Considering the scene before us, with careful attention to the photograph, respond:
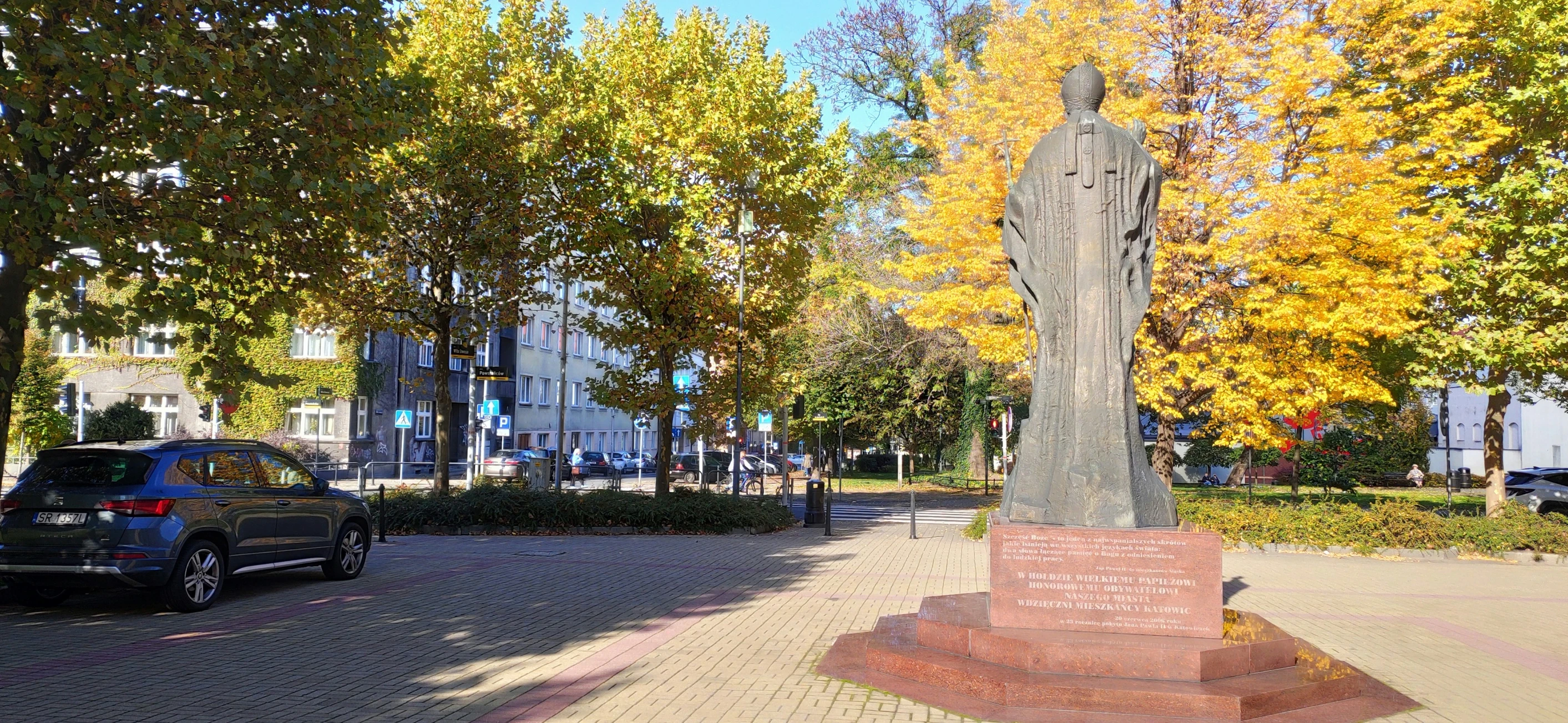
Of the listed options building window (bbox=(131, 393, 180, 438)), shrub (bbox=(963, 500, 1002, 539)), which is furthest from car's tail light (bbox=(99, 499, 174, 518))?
building window (bbox=(131, 393, 180, 438))

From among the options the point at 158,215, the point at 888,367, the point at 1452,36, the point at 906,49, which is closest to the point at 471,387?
the point at 888,367

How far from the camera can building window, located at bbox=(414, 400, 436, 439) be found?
45.8m

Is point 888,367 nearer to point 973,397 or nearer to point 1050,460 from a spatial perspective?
point 973,397

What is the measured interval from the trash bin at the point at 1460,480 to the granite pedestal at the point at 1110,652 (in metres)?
33.9

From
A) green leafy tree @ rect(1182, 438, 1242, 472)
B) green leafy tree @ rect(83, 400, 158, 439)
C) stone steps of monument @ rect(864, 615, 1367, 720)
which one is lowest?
stone steps of monument @ rect(864, 615, 1367, 720)

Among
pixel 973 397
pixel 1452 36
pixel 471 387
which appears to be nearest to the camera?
pixel 1452 36

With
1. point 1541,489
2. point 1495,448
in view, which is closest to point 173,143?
point 1495,448

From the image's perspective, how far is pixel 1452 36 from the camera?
17.6 metres

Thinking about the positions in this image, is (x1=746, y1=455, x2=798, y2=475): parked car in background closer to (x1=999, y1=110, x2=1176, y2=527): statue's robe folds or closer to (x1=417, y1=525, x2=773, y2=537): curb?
(x1=417, y1=525, x2=773, y2=537): curb

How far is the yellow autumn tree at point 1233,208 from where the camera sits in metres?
15.6

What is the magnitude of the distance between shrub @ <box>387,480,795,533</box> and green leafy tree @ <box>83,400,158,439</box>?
2118cm

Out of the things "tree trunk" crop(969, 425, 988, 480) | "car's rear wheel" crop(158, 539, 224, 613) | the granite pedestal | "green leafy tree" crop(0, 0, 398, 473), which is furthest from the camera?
"tree trunk" crop(969, 425, 988, 480)

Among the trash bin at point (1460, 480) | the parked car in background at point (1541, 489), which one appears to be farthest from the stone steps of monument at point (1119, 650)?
the trash bin at point (1460, 480)

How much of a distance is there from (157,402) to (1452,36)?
41.4 meters
